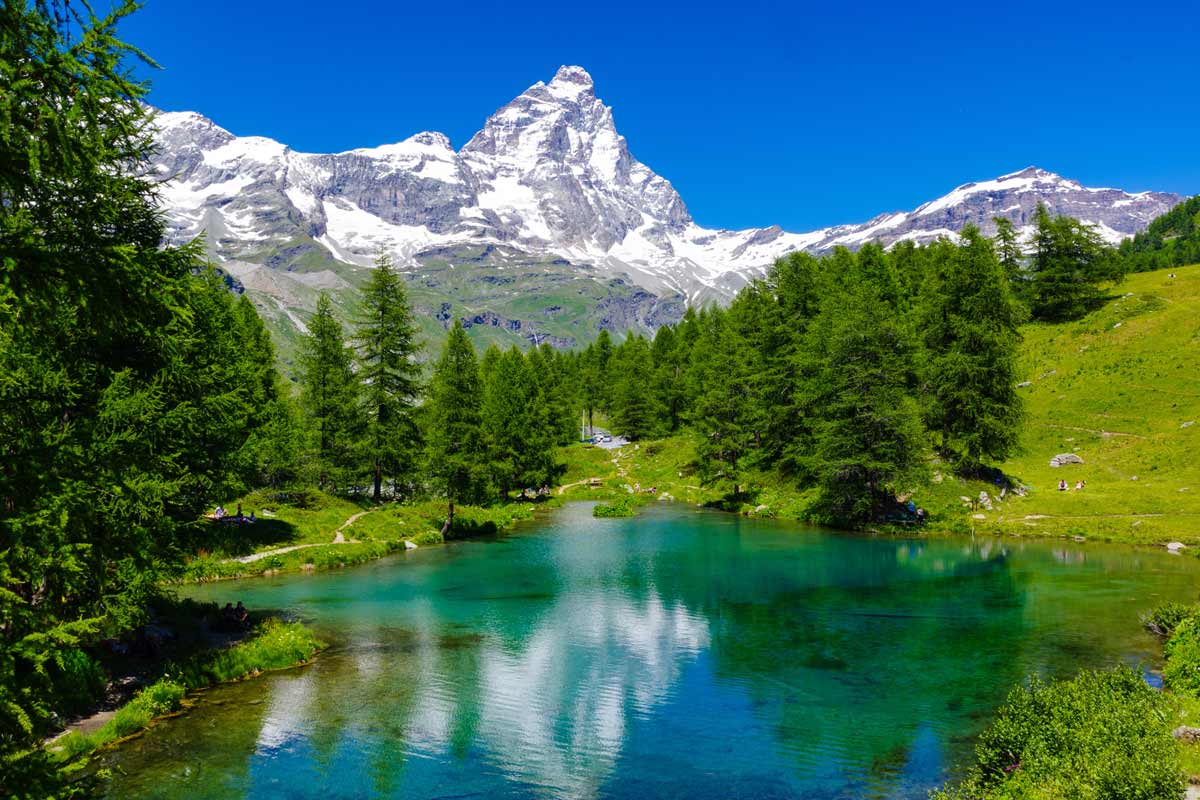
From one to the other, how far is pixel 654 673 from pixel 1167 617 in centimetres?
1837

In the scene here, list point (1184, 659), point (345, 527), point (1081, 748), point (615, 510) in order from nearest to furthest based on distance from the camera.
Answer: point (1081, 748) → point (1184, 659) → point (345, 527) → point (615, 510)

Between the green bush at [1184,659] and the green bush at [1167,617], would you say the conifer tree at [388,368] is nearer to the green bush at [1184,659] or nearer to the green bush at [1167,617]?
the green bush at [1167,617]

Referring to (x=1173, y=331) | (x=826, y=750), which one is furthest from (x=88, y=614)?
(x=1173, y=331)

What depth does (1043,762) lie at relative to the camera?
12703 millimetres

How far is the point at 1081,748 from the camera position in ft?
41.8

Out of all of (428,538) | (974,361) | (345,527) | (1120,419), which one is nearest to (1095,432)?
(1120,419)

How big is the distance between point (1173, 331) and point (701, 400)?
52.1 m

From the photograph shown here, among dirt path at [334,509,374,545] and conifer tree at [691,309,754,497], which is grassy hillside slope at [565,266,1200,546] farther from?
dirt path at [334,509,374,545]

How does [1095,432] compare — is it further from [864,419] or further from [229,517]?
[229,517]

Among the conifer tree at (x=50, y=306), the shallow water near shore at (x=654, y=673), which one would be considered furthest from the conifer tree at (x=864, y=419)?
the conifer tree at (x=50, y=306)

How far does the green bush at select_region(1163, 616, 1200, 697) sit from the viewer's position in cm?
1778

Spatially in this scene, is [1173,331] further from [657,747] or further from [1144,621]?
[657,747]

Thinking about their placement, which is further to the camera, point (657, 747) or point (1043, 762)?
point (657, 747)

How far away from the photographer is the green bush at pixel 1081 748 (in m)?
10.9
